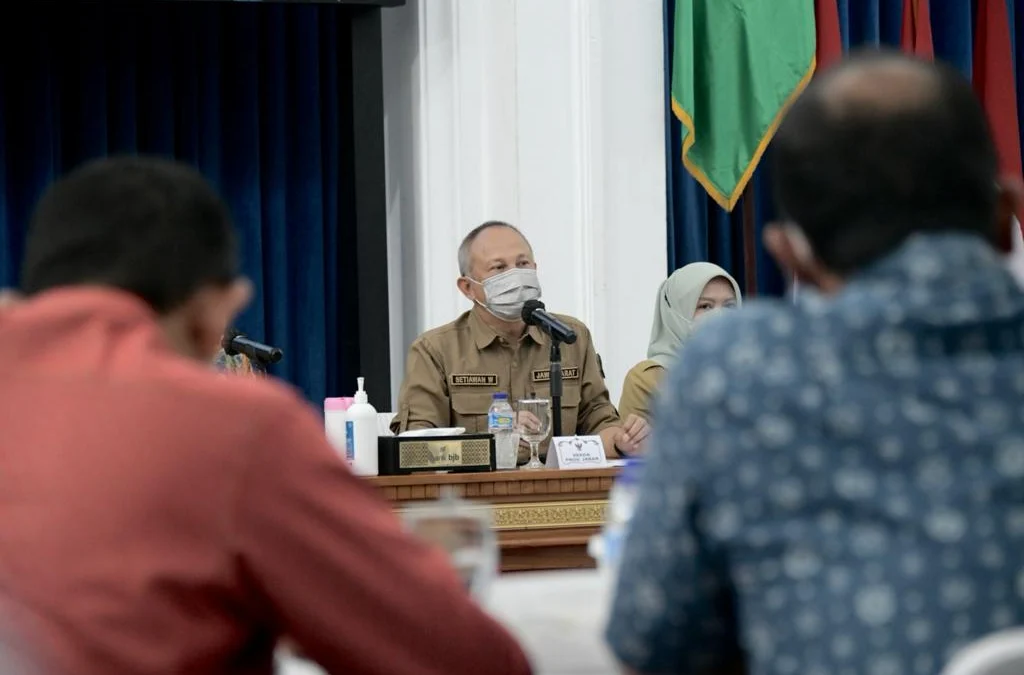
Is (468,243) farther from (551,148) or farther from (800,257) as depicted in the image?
(800,257)

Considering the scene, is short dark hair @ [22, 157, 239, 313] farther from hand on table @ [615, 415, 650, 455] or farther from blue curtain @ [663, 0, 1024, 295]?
blue curtain @ [663, 0, 1024, 295]

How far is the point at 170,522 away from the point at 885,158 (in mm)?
566

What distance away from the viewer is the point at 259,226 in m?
4.98

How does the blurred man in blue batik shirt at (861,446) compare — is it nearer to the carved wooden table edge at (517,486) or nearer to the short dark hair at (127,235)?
the short dark hair at (127,235)

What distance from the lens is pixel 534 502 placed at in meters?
3.30

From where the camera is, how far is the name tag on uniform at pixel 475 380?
4055 millimetres

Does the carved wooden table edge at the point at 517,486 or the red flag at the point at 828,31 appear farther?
the red flag at the point at 828,31

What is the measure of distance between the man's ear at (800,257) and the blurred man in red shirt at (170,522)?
0.35 meters

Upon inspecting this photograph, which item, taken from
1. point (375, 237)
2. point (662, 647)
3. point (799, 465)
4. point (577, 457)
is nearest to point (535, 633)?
point (662, 647)

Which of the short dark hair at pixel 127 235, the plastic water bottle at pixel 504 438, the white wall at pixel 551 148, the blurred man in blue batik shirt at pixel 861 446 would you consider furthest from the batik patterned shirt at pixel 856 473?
the white wall at pixel 551 148

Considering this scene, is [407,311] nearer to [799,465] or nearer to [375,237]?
[375,237]

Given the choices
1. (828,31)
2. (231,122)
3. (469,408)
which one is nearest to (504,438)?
(469,408)

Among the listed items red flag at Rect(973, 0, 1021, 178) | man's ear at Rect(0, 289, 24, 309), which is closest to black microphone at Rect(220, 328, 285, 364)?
man's ear at Rect(0, 289, 24, 309)

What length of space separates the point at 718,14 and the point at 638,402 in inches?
56.8
